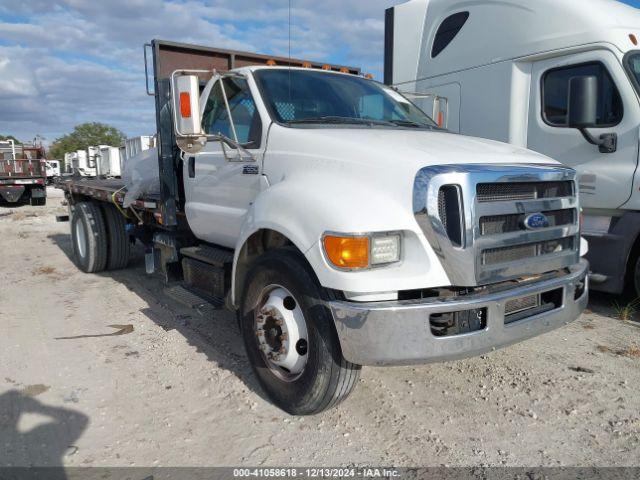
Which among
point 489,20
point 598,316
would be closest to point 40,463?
point 598,316

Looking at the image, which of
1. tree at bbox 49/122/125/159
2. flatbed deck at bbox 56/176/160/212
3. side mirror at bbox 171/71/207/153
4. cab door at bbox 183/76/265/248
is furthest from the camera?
tree at bbox 49/122/125/159

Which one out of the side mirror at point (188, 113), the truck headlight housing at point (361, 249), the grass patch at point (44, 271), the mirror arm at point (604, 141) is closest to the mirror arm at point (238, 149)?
the side mirror at point (188, 113)

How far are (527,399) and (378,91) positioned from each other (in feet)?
8.81

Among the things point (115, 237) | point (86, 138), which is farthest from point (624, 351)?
point (86, 138)

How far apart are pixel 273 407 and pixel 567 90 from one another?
419 centimetres

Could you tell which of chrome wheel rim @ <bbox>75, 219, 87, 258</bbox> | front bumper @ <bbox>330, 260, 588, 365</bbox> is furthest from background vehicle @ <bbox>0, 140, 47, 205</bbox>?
front bumper @ <bbox>330, 260, 588, 365</bbox>

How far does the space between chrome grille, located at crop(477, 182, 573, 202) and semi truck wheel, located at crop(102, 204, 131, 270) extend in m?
5.48

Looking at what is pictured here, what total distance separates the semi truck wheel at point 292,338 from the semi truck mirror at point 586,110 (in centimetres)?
319

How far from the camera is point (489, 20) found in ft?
19.5

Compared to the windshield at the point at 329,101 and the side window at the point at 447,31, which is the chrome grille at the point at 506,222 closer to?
the windshield at the point at 329,101

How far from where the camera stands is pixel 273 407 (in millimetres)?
3398

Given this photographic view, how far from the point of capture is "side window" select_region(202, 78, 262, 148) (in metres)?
3.89

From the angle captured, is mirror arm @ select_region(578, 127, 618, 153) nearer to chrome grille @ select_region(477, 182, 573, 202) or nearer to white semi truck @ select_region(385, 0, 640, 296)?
white semi truck @ select_region(385, 0, 640, 296)

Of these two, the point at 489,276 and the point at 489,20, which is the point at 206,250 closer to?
the point at 489,276
